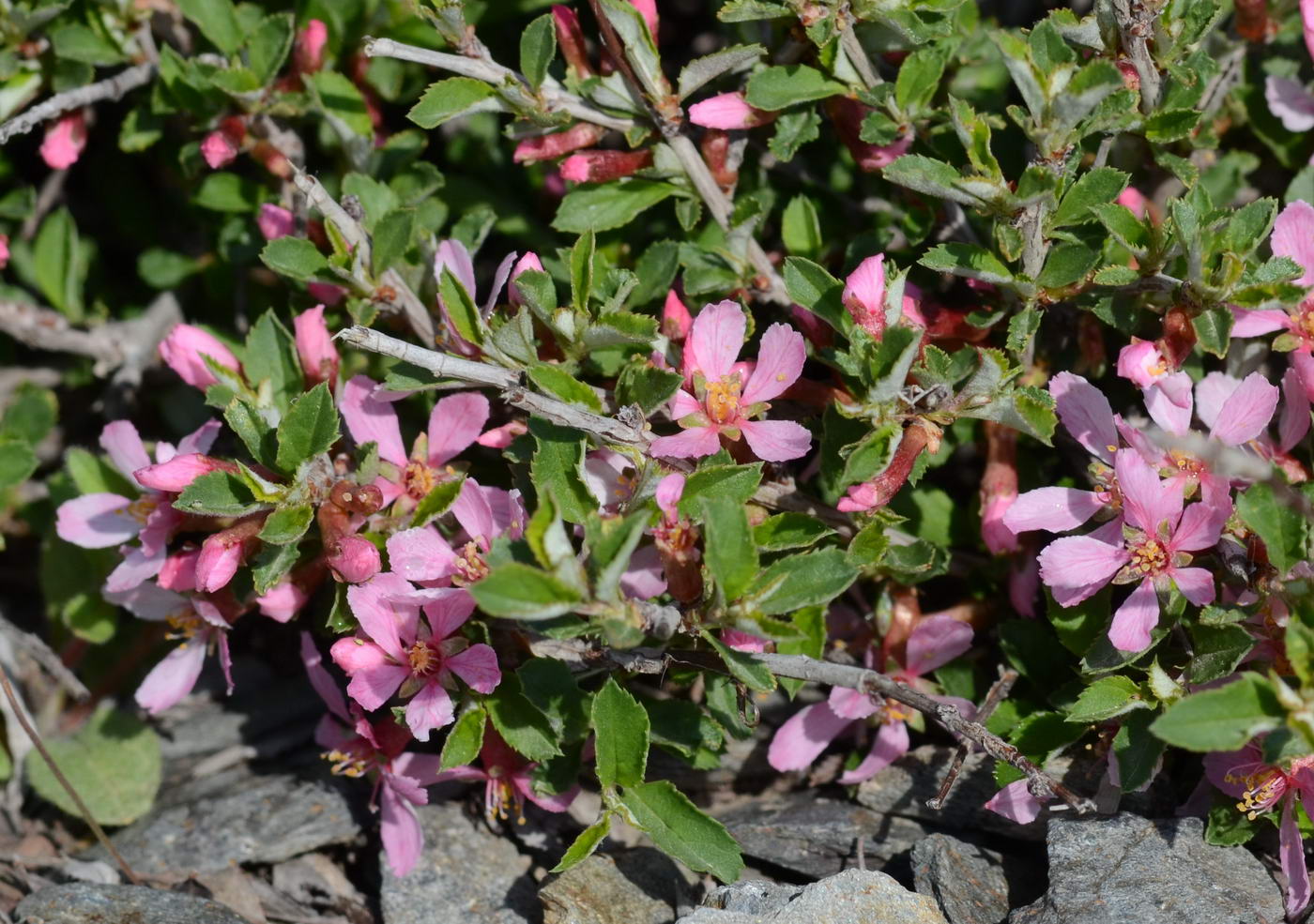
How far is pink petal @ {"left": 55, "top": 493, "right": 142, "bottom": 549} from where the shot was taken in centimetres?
299

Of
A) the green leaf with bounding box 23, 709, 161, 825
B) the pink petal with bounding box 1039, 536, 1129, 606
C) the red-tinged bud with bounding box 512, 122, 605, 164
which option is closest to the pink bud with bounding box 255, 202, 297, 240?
the red-tinged bud with bounding box 512, 122, 605, 164

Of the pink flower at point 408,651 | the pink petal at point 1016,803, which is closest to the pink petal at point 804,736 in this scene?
the pink petal at point 1016,803

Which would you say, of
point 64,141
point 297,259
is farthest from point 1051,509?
point 64,141

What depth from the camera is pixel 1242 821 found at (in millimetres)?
2463

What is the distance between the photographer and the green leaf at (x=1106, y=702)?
2385mm

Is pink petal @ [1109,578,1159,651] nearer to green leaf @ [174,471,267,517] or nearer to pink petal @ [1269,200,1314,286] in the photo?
pink petal @ [1269,200,1314,286]

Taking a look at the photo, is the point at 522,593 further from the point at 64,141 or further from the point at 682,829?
the point at 64,141

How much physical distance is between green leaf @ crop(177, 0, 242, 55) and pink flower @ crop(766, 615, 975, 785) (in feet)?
7.42

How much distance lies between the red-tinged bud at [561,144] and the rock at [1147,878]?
6.00ft

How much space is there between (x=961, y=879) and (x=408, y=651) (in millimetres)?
1257

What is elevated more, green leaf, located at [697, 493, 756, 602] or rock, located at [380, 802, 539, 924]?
green leaf, located at [697, 493, 756, 602]

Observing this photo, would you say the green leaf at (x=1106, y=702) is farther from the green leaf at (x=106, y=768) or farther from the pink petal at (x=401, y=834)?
the green leaf at (x=106, y=768)

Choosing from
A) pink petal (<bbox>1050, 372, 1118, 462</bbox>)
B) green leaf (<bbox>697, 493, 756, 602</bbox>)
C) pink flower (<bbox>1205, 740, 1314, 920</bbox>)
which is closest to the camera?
green leaf (<bbox>697, 493, 756, 602</bbox>)

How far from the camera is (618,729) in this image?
243cm
